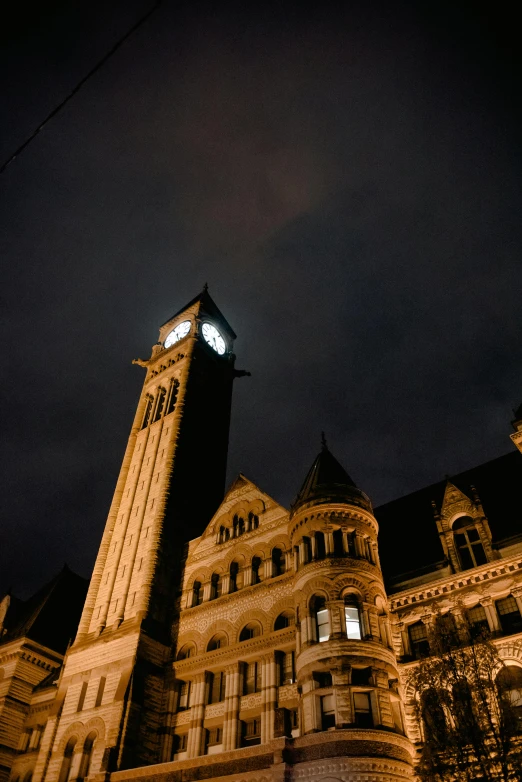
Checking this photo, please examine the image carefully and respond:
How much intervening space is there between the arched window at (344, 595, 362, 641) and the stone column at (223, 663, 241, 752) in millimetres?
7009

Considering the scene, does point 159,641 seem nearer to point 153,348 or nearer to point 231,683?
point 231,683

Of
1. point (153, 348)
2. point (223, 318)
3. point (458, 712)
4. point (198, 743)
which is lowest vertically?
point (458, 712)

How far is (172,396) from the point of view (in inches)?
1832

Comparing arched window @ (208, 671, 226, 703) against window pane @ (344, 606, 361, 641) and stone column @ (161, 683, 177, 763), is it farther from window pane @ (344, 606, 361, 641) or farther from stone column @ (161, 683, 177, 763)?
window pane @ (344, 606, 361, 641)

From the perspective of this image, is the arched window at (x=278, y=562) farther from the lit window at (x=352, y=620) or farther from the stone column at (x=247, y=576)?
the lit window at (x=352, y=620)

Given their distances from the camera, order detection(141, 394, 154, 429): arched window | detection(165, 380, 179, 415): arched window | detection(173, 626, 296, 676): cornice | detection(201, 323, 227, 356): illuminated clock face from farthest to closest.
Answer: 1. detection(201, 323, 227, 356): illuminated clock face
2. detection(141, 394, 154, 429): arched window
3. detection(165, 380, 179, 415): arched window
4. detection(173, 626, 296, 676): cornice

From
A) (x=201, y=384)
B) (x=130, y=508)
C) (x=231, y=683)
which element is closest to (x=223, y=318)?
(x=201, y=384)

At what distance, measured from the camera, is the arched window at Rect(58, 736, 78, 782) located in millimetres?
29289

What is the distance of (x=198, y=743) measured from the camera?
27750mm

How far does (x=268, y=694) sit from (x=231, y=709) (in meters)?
2.29

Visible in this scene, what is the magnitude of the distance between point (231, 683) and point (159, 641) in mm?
6079

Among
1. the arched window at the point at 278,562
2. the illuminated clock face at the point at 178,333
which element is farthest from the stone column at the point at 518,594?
the illuminated clock face at the point at 178,333

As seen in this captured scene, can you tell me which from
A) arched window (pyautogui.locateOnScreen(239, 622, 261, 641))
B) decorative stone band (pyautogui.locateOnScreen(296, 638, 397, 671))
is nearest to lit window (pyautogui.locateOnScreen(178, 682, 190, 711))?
arched window (pyautogui.locateOnScreen(239, 622, 261, 641))

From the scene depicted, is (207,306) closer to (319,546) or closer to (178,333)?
(178,333)
